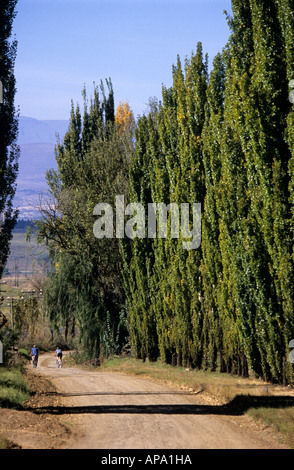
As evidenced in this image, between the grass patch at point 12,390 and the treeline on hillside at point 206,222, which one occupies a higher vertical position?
the treeline on hillside at point 206,222

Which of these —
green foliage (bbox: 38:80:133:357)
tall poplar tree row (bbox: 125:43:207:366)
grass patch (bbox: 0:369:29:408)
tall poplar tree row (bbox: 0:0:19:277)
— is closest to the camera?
grass patch (bbox: 0:369:29:408)

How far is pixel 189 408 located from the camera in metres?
15.7

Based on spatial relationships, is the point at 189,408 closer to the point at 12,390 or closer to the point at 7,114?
the point at 12,390

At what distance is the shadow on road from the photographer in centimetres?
1497

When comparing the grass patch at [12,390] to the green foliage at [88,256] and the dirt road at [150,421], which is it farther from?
the green foliage at [88,256]

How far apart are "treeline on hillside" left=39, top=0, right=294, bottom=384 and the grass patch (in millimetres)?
7747

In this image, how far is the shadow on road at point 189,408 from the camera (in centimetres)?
1497

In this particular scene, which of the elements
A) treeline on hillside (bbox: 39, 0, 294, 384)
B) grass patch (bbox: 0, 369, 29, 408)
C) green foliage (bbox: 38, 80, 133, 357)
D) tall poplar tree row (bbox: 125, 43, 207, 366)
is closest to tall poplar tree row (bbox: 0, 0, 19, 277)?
grass patch (bbox: 0, 369, 29, 408)

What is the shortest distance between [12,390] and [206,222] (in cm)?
1050

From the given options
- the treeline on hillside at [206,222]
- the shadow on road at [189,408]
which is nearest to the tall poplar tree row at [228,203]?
the treeline on hillside at [206,222]

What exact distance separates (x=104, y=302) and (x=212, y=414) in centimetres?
2023

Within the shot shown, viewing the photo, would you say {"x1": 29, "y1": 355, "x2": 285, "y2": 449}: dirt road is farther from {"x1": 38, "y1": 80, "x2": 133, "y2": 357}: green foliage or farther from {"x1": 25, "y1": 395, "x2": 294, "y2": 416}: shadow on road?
{"x1": 38, "y1": 80, "x2": 133, "y2": 357}: green foliage

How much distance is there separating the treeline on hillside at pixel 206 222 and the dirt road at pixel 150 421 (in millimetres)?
4069
